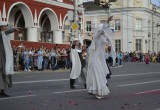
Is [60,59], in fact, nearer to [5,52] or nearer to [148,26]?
[5,52]

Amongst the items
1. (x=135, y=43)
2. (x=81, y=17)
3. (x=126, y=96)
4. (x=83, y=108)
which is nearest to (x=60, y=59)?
(x=81, y=17)

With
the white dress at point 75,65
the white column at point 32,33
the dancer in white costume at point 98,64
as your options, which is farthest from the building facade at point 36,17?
the dancer in white costume at point 98,64

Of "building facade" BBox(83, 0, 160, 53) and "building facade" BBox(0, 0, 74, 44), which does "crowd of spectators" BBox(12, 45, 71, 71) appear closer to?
"building facade" BBox(0, 0, 74, 44)

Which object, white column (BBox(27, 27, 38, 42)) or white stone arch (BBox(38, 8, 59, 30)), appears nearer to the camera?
white column (BBox(27, 27, 38, 42))

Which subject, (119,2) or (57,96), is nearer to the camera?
(57,96)

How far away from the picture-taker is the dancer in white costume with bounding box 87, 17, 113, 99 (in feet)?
37.7

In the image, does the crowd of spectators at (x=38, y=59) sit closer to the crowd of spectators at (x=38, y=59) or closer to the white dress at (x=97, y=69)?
the crowd of spectators at (x=38, y=59)

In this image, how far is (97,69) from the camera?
38.4 ft

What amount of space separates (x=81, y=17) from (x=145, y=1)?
3292 centimetres

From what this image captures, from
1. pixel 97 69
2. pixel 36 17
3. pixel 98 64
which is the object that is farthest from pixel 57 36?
pixel 97 69

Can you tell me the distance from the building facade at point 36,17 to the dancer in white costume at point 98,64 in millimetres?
22644

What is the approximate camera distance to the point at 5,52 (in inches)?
458

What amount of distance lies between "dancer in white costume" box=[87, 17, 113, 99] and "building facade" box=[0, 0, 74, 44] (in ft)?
74.3

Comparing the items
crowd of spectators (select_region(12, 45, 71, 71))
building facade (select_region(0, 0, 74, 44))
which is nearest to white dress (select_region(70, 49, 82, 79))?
crowd of spectators (select_region(12, 45, 71, 71))
